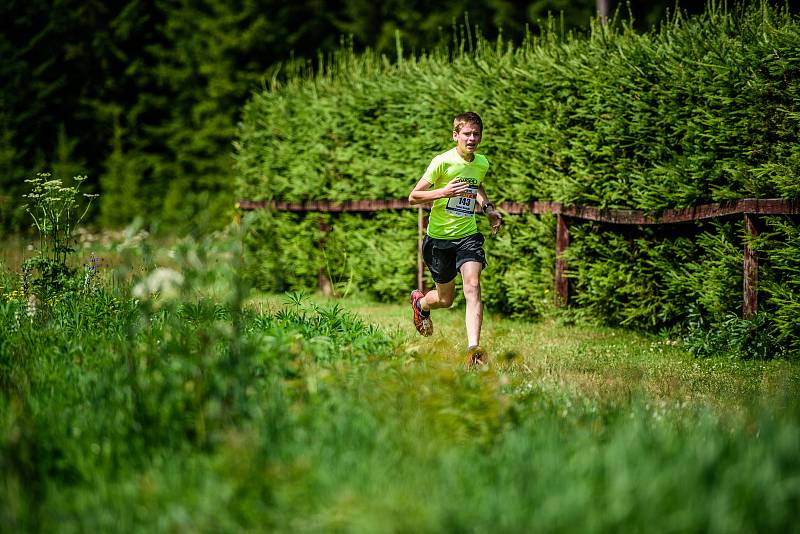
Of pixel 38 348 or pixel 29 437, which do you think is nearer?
pixel 29 437

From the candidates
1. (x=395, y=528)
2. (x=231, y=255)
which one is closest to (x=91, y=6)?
(x=231, y=255)

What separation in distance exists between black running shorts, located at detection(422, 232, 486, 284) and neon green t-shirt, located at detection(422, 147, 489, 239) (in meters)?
0.06

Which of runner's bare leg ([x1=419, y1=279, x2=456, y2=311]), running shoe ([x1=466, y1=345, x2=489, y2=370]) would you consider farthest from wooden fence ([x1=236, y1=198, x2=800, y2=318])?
running shoe ([x1=466, y1=345, x2=489, y2=370])

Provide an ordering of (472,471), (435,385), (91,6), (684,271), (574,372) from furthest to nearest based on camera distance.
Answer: (91,6)
(684,271)
(574,372)
(435,385)
(472,471)

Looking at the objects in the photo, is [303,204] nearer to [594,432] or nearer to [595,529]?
[594,432]

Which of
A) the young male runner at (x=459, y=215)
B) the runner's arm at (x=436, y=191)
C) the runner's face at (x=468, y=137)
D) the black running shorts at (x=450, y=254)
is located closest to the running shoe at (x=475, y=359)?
the young male runner at (x=459, y=215)

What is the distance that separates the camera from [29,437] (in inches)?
146

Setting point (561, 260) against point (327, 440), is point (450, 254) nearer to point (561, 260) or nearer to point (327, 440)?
point (561, 260)

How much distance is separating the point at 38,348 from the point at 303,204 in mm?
7768

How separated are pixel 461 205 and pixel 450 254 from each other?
436 mm

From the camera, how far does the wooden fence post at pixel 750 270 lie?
7426 millimetres

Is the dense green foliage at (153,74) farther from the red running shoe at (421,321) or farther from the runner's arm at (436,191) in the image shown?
the runner's arm at (436,191)

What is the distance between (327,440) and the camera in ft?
12.1

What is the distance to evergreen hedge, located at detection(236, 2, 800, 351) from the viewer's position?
24.3ft
